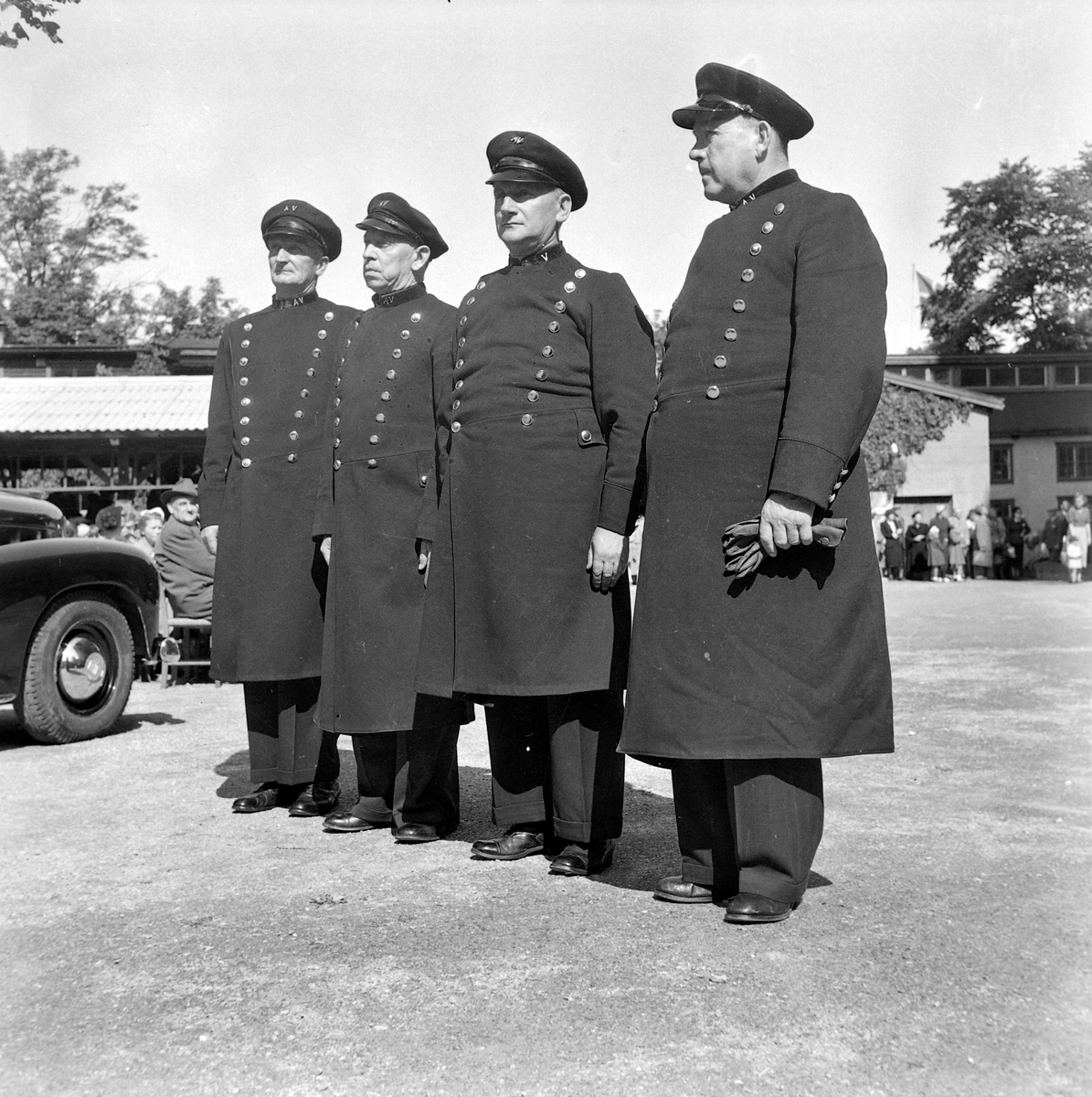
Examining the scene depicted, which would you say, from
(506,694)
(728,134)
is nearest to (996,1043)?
(506,694)

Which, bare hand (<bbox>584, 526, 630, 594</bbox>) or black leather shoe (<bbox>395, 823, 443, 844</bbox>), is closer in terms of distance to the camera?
bare hand (<bbox>584, 526, 630, 594</bbox>)

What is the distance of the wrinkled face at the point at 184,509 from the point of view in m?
10.6

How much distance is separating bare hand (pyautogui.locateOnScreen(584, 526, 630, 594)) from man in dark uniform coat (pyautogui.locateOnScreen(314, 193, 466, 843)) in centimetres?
75

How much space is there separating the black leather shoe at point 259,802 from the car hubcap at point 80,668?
8.83ft

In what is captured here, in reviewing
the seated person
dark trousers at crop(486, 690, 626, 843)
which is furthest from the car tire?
dark trousers at crop(486, 690, 626, 843)

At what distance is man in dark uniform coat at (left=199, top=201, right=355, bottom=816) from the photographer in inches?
199

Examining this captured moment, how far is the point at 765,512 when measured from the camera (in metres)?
3.31

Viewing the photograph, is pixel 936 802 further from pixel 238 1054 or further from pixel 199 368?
pixel 199 368

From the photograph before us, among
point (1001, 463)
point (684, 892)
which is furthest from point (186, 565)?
point (1001, 463)

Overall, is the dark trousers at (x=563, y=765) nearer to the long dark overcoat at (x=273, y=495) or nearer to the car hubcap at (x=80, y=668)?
the long dark overcoat at (x=273, y=495)

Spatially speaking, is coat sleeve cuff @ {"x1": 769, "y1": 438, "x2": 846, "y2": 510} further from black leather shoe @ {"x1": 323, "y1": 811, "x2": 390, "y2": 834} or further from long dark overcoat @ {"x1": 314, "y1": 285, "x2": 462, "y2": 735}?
black leather shoe @ {"x1": 323, "y1": 811, "x2": 390, "y2": 834}

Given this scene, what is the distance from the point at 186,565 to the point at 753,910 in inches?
313

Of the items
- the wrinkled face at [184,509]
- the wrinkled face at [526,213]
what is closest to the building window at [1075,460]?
the wrinkled face at [184,509]

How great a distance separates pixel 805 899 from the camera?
3584 mm
